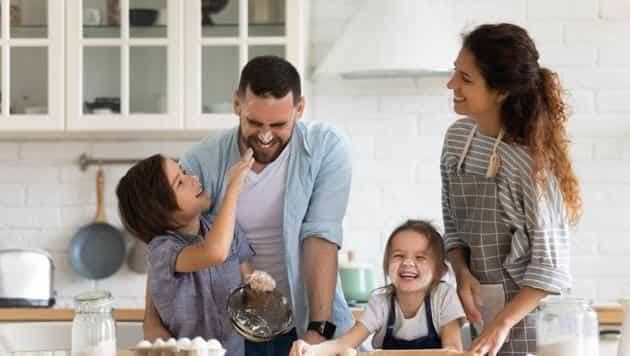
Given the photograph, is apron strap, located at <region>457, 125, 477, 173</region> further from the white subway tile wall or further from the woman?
the white subway tile wall

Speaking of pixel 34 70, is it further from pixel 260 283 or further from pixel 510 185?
pixel 510 185

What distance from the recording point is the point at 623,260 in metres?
4.90

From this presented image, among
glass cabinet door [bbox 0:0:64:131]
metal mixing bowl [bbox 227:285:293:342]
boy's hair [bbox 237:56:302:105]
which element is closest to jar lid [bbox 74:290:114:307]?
metal mixing bowl [bbox 227:285:293:342]

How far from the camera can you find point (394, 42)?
4656 millimetres

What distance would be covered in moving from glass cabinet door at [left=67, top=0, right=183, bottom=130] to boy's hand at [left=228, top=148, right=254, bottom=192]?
182 centimetres

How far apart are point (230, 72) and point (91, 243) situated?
2.94ft

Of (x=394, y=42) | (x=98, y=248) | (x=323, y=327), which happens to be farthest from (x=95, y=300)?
(x=98, y=248)

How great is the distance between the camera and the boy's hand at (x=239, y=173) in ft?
9.53

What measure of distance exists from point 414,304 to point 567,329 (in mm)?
533

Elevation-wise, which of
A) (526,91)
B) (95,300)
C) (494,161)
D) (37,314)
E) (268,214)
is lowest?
(37,314)

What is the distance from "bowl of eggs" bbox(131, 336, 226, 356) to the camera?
94.0 inches

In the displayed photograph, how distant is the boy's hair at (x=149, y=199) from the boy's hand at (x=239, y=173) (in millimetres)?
143

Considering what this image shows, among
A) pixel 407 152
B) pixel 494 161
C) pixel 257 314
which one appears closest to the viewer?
pixel 257 314

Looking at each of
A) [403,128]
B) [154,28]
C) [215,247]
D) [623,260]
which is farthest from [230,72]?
[215,247]
